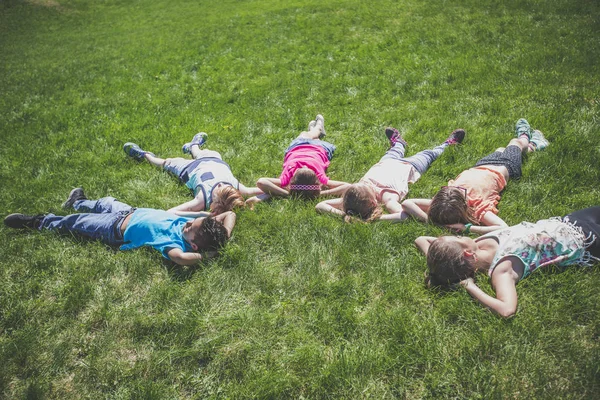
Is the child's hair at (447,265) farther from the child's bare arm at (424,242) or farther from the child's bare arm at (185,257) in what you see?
the child's bare arm at (185,257)

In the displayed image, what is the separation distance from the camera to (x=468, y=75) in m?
7.82

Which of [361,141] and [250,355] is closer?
[250,355]

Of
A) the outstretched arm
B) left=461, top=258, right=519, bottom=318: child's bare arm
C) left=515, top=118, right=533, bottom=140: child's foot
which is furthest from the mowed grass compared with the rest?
the outstretched arm

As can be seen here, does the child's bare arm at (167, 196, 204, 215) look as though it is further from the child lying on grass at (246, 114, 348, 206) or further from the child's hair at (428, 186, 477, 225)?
the child's hair at (428, 186, 477, 225)

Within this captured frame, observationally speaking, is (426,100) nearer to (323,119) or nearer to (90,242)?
(323,119)

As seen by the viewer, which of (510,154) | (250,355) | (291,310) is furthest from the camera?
(510,154)

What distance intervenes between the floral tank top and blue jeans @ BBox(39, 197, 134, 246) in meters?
4.48

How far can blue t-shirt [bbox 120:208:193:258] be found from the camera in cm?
450

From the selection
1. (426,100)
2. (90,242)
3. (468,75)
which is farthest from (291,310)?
(468,75)

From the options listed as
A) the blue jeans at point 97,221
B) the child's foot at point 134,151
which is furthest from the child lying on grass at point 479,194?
the child's foot at point 134,151

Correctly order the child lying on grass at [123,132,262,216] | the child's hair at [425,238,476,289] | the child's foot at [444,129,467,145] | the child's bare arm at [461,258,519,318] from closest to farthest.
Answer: the child's bare arm at [461,258,519,318], the child's hair at [425,238,476,289], the child lying on grass at [123,132,262,216], the child's foot at [444,129,467,145]

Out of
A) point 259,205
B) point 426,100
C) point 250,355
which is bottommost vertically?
point 250,355

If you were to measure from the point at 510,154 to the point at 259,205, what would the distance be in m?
3.55

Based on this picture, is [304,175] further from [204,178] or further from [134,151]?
[134,151]
